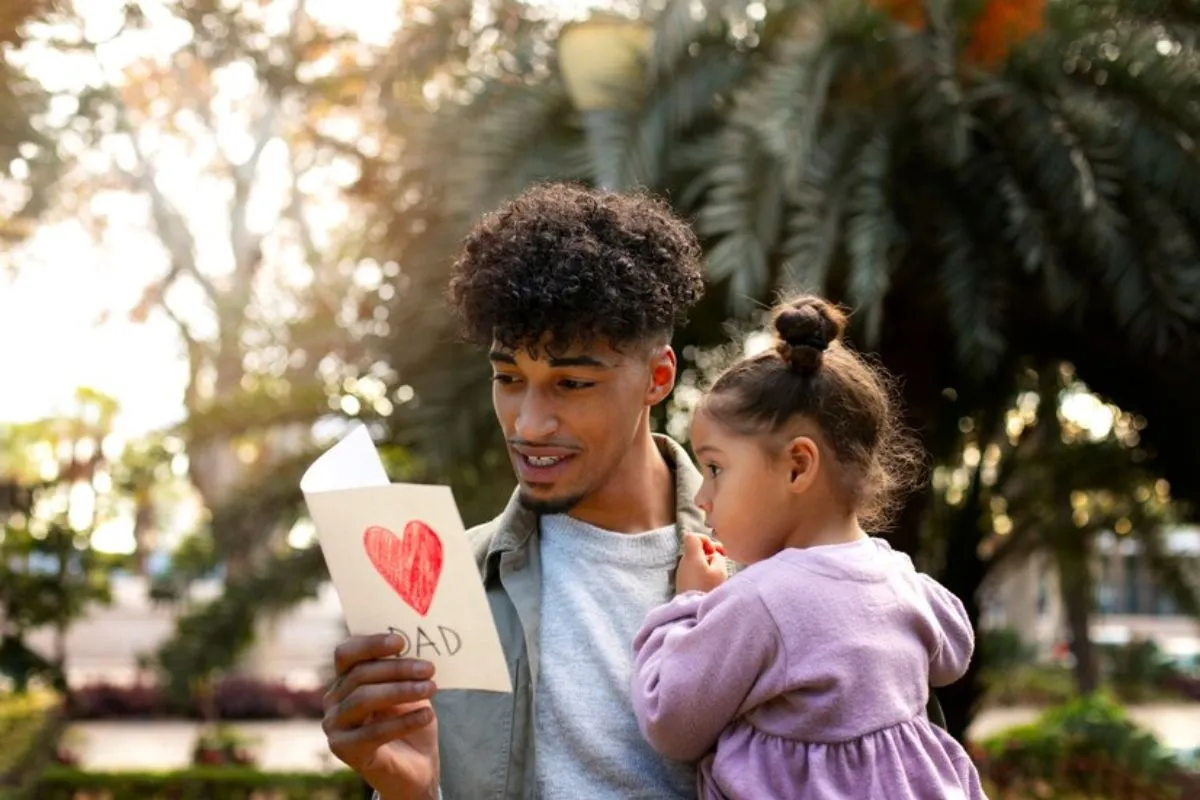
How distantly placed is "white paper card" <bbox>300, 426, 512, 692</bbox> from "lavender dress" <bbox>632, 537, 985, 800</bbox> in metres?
0.28

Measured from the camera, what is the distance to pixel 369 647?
196 cm

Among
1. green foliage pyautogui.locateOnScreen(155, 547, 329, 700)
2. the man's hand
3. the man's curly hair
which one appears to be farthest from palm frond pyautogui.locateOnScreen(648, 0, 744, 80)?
the man's hand

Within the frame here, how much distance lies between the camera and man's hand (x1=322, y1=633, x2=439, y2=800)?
6.41 ft

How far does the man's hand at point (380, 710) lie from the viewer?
1953 millimetres

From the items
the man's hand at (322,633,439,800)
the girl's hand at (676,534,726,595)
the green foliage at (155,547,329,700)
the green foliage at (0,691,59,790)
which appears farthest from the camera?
the green foliage at (0,691,59,790)

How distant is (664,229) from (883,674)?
77cm

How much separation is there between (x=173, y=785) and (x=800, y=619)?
913cm

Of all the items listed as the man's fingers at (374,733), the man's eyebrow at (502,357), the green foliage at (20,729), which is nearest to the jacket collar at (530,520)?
the man's eyebrow at (502,357)

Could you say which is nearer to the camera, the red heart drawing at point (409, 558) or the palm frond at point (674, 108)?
the red heart drawing at point (409, 558)

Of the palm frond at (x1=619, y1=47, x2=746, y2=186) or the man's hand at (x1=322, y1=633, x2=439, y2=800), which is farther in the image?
A: the palm frond at (x1=619, y1=47, x2=746, y2=186)

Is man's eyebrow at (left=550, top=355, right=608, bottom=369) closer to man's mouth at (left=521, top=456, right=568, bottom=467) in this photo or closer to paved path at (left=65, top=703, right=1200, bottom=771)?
man's mouth at (left=521, top=456, right=568, bottom=467)

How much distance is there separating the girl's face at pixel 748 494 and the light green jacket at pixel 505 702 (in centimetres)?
27

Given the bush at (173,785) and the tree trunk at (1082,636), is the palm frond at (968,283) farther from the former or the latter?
the bush at (173,785)

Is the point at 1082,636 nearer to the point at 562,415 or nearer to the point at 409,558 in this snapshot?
the point at 562,415
